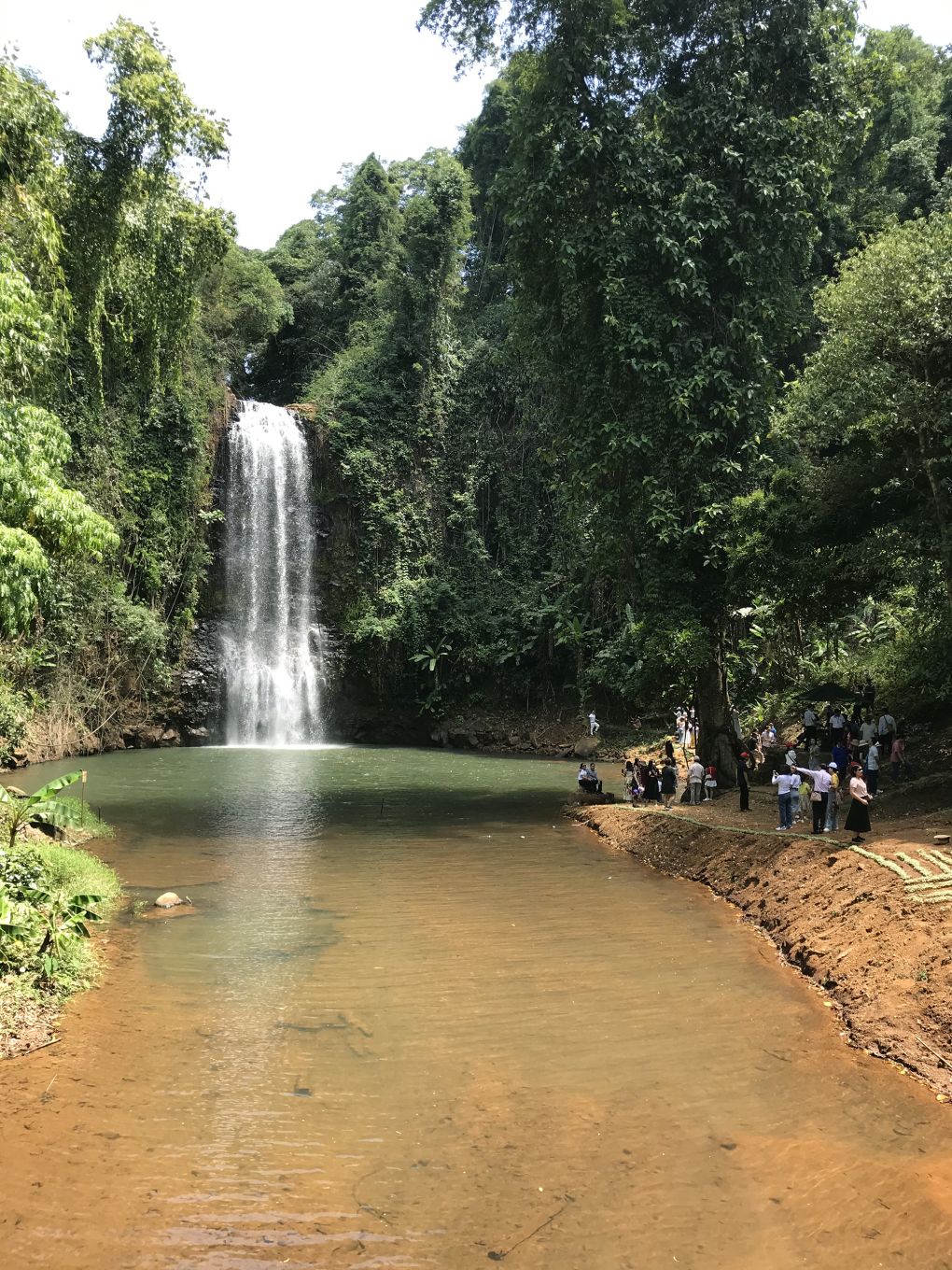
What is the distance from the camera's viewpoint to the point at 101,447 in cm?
3041

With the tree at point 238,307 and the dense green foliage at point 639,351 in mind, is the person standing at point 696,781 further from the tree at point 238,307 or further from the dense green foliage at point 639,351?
the tree at point 238,307

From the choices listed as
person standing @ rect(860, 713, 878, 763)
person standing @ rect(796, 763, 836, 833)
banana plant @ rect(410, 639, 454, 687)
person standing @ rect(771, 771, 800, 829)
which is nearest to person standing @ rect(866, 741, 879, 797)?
person standing @ rect(860, 713, 878, 763)

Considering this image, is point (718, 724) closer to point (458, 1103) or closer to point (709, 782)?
point (709, 782)

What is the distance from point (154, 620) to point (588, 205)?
19232 mm

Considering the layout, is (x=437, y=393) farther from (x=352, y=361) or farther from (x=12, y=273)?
(x=12, y=273)

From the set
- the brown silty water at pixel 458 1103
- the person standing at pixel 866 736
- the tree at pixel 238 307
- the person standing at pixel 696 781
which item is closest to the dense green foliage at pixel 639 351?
the person standing at pixel 696 781

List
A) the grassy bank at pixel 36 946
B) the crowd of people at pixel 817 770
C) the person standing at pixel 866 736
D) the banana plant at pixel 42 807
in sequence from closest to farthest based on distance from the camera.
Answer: the grassy bank at pixel 36 946 < the banana plant at pixel 42 807 < the crowd of people at pixel 817 770 < the person standing at pixel 866 736

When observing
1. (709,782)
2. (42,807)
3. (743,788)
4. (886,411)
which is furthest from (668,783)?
(42,807)

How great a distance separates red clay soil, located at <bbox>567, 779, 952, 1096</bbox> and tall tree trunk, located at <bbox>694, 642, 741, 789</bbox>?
87.5 inches

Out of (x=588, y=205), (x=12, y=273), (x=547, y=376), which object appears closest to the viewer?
(x=12, y=273)

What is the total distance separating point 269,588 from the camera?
3528 cm

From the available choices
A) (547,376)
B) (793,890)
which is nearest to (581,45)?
(547,376)

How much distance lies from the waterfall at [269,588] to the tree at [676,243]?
1766 cm

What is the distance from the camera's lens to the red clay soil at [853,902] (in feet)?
26.2
